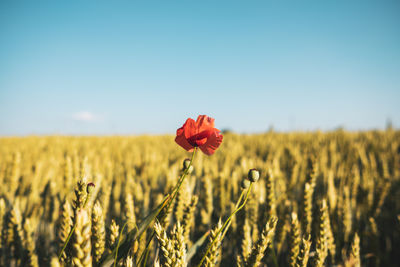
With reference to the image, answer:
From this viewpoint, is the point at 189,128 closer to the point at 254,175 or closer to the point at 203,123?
the point at 203,123

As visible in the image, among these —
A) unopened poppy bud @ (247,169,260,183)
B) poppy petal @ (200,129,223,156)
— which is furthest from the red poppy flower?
unopened poppy bud @ (247,169,260,183)

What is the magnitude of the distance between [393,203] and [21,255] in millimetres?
2600

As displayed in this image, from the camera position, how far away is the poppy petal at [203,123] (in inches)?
24.7

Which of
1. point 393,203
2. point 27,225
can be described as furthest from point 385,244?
point 27,225

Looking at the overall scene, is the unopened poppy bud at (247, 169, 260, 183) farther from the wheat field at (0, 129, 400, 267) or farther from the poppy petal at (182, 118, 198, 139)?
the poppy petal at (182, 118, 198, 139)

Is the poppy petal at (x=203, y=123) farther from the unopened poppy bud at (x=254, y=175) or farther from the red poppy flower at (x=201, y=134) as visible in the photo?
the unopened poppy bud at (x=254, y=175)

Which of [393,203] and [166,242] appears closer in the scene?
[166,242]

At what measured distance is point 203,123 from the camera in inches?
24.7

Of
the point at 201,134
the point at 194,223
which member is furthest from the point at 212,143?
the point at 194,223

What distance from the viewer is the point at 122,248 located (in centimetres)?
62

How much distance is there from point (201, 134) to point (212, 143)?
1.7 inches

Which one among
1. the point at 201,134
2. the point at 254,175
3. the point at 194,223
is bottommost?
the point at 194,223

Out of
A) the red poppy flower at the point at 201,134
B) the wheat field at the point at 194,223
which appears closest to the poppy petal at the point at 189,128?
the red poppy flower at the point at 201,134

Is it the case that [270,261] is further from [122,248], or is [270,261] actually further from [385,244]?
[385,244]
